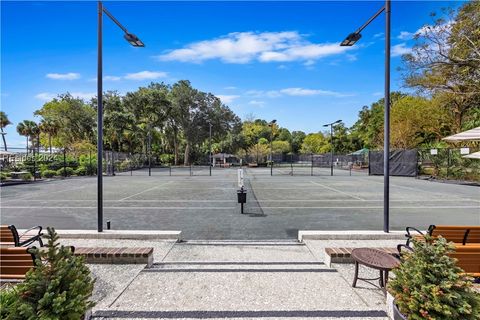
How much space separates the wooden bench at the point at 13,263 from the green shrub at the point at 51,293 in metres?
1.53

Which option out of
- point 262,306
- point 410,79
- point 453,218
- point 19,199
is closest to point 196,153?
point 410,79

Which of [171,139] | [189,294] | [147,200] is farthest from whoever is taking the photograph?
[171,139]

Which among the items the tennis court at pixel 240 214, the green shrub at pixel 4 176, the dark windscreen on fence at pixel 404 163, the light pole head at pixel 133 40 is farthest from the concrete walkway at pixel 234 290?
the dark windscreen on fence at pixel 404 163

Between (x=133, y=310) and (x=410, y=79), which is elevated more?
(x=410, y=79)

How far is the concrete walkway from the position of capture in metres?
3.09

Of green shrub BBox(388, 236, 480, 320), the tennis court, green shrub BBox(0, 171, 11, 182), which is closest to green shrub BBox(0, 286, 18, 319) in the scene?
green shrub BBox(388, 236, 480, 320)

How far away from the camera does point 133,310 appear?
10.3ft

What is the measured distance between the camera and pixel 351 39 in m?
7.09

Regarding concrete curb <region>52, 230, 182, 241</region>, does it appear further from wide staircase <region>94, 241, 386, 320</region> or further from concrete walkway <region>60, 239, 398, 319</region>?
wide staircase <region>94, 241, 386, 320</region>

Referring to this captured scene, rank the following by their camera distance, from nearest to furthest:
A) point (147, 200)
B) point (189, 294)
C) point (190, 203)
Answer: point (189, 294)
point (190, 203)
point (147, 200)

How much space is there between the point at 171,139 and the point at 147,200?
159ft

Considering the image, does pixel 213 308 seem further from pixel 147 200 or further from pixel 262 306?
pixel 147 200

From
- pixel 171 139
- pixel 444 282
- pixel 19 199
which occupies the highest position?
pixel 171 139

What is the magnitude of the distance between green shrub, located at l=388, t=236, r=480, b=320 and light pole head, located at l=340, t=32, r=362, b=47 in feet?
19.4
